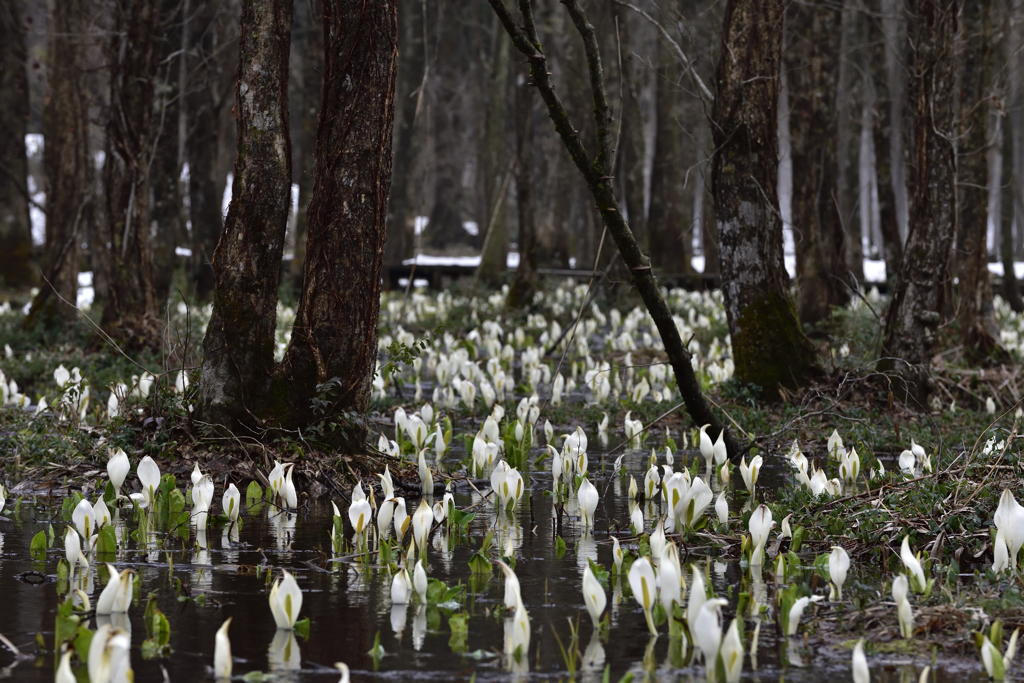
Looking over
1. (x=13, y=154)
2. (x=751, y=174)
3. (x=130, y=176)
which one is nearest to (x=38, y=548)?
(x=751, y=174)

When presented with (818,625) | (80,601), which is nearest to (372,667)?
(80,601)

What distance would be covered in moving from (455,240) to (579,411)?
99.2 ft

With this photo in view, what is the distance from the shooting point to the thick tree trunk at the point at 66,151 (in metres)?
14.1

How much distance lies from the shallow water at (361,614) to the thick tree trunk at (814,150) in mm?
9926

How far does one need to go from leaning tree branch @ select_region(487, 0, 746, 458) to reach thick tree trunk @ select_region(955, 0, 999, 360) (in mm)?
6720

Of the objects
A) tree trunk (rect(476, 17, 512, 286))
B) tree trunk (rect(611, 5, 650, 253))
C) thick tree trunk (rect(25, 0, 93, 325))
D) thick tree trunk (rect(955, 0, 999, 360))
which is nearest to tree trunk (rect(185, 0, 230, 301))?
thick tree trunk (rect(25, 0, 93, 325))

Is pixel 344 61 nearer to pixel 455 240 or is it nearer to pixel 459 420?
pixel 459 420

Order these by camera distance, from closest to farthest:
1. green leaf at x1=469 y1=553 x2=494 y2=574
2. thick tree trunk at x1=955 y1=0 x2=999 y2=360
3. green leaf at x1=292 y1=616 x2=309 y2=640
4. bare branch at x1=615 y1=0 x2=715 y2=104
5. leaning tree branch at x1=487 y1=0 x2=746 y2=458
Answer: green leaf at x1=292 y1=616 x2=309 y2=640
green leaf at x1=469 y1=553 x2=494 y2=574
leaning tree branch at x1=487 y1=0 x2=746 y2=458
bare branch at x1=615 y1=0 x2=715 y2=104
thick tree trunk at x1=955 y1=0 x2=999 y2=360

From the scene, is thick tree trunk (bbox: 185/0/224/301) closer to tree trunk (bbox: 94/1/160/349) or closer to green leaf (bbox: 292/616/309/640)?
tree trunk (bbox: 94/1/160/349)

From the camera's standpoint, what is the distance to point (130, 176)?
11.1 meters

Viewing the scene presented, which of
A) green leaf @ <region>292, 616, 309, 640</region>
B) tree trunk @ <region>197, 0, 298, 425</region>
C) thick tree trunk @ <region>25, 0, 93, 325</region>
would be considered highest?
thick tree trunk @ <region>25, 0, 93, 325</region>

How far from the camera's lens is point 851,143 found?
26.6m

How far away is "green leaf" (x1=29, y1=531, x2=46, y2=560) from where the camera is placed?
4.34 metres

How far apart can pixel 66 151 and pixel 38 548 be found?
11521 millimetres
